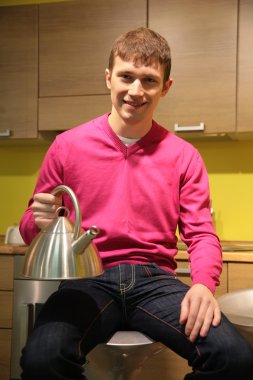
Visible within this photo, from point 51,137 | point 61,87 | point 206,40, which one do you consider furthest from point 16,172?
point 206,40

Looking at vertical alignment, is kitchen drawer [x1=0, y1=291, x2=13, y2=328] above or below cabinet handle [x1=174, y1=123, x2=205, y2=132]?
below

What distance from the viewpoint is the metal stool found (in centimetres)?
112

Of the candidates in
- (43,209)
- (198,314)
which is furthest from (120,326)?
(43,209)

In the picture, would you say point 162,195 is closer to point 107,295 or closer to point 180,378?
point 107,295

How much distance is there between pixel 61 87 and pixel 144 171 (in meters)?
1.35

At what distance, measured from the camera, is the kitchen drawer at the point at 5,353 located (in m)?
2.33

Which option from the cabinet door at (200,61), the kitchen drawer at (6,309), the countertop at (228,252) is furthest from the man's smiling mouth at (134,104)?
the kitchen drawer at (6,309)

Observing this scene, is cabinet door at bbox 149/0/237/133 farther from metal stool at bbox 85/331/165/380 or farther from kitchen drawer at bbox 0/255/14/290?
metal stool at bbox 85/331/165/380

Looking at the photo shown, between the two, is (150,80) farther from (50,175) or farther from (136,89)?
(50,175)

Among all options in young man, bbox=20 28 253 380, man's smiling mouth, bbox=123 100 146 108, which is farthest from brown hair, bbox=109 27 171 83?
man's smiling mouth, bbox=123 100 146 108

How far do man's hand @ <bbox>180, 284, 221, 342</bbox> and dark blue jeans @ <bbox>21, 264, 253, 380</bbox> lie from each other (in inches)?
0.6

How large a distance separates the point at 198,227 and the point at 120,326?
0.33 meters

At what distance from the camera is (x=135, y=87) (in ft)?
4.22

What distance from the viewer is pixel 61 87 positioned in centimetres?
258
